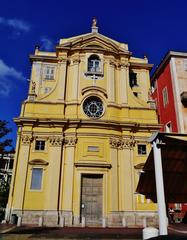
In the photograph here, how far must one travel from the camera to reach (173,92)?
75.2 feet

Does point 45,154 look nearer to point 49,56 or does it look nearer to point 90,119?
point 90,119

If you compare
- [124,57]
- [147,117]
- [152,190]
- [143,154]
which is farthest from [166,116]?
[152,190]

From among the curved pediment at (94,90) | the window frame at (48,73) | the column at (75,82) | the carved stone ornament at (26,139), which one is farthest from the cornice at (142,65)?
the carved stone ornament at (26,139)

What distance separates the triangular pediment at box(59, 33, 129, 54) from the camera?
25286 millimetres

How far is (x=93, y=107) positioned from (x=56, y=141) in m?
4.64

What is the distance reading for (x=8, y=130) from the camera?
1834 cm

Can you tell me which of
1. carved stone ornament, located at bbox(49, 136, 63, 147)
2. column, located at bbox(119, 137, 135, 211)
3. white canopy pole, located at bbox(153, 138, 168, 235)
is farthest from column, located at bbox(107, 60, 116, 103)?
white canopy pole, located at bbox(153, 138, 168, 235)

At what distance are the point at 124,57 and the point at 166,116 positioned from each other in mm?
7180

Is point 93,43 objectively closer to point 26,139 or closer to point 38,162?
point 26,139

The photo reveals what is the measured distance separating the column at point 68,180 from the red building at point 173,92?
8.89m

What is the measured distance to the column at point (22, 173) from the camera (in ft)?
64.6

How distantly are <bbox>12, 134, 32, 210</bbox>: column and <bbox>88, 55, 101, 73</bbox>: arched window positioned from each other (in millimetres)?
8890

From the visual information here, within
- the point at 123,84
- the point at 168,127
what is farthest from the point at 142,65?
the point at 168,127

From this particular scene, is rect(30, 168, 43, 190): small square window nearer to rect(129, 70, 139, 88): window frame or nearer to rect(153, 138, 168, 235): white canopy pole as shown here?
rect(129, 70, 139, 88): window frame
